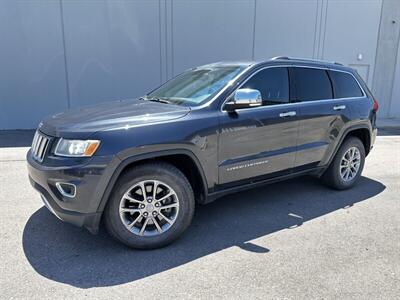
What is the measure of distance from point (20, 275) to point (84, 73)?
822cm

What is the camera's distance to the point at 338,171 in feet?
15.6

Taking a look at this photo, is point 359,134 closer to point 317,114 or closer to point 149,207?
point 317,114

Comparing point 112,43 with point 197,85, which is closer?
point 197,85

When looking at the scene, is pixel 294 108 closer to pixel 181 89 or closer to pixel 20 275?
pixel 181 89

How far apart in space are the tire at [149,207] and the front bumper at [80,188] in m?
0.16

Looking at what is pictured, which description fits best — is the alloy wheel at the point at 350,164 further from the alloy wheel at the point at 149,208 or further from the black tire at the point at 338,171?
the alloy wheel at the point at 149,208

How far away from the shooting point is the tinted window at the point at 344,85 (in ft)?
15.2

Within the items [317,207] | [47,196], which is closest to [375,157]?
Answer: [317,207]

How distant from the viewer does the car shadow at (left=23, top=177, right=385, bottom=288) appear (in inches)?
113

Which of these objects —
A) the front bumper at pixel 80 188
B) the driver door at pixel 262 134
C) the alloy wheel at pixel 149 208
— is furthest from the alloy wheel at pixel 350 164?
the front bumper at pixel 80 188

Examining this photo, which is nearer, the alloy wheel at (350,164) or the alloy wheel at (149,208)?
the alloy wheel at (149,208)

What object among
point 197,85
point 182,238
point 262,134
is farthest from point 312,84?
point 182,238

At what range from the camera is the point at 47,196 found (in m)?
2.99

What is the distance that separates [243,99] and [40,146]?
80.5 inches
